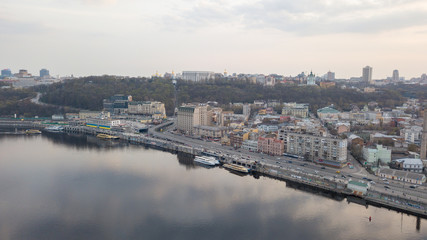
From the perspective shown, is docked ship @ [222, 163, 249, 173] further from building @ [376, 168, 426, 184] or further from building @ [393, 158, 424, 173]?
building @ [393, 158, 424, 173]

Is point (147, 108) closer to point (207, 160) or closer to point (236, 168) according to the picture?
point (207, 160)

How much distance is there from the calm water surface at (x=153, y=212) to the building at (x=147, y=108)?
13693 millimetres

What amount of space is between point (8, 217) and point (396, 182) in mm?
10454

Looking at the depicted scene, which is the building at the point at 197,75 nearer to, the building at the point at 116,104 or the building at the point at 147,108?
the building at the point at 116,104

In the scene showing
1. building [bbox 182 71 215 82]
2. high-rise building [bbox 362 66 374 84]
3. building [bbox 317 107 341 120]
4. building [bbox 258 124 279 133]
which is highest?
high-rise building [bbox 362 66 374 84]

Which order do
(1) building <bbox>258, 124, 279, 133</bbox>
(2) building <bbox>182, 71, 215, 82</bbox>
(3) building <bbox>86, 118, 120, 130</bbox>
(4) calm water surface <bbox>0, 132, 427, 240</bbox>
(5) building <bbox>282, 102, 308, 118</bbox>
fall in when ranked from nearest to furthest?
(4) calm water surface <bbox>0, 132, 427, 240</bbox>
(1) building <bbox>258, 124, 279, 133</bbox>
(3) building <bbox>86, 118, 120, 130</bbox>
(5) building <bbox>282, 102, 308, 118</bbox>
(2) building <bbox>182, 71, 215, 82</bbox>

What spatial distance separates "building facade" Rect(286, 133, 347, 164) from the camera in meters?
11.2

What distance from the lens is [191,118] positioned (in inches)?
714

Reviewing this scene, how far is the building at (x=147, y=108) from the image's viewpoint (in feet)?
82.7

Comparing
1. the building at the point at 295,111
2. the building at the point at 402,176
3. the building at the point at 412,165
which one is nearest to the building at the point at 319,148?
the building at the point at 402,176

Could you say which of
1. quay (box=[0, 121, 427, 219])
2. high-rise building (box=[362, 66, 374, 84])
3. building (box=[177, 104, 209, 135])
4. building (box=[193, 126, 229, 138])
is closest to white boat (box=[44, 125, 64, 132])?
quay (box=[0, 121, 427, 219])

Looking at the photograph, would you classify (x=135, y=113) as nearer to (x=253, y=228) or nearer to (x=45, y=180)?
(x=45, y=180)

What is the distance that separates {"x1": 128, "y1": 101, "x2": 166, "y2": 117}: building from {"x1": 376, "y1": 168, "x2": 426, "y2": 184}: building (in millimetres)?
17850

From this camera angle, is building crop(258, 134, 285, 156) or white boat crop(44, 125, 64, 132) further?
white boat crop(44, 125, 64, 132)
